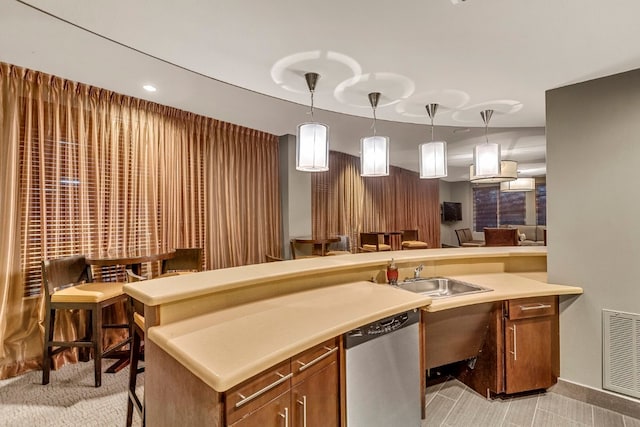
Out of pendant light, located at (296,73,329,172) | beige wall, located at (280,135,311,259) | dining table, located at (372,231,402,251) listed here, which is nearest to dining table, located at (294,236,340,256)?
beige wall, located at (280,135,311,259)

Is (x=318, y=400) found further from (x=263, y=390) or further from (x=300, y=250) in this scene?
(x=300, y=250)

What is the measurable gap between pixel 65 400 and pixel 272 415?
6.85ft

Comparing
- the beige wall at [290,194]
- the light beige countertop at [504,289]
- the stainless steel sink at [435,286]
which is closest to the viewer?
the light beige countertop at [504,289]

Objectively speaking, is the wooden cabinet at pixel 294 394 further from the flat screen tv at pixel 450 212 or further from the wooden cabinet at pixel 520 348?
the flat screen tv at pixel 450 212

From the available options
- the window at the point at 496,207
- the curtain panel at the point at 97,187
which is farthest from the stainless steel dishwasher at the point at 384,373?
the window at the point at 496,207

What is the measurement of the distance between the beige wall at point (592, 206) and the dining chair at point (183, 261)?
3.37 meters

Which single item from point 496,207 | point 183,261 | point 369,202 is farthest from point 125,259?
point 496,207

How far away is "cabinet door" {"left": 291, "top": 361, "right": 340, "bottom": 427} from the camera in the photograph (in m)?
1.21

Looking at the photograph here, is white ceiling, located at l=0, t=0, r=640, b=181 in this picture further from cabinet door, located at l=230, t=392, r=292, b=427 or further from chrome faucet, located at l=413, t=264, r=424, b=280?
cabinet door, located at l=230, t=392, r=292, b=427

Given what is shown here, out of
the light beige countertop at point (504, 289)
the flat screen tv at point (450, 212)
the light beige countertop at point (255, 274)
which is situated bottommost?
the light beige countertop at point (504, 289)

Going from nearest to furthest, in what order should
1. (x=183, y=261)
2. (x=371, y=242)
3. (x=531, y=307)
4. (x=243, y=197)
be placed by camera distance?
(x=531, y=307) < (x=183, y=261) < (x=243, y=197) < (x=371, y=242)

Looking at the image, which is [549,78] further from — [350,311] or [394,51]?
[350,311]

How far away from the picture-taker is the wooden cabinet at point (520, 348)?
83.1 inches

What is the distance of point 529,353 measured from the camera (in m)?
2.16
